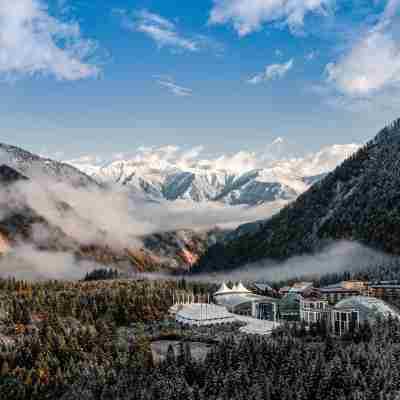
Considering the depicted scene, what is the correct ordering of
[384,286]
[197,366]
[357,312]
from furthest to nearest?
[384,286]
[357,312]
[197,366]

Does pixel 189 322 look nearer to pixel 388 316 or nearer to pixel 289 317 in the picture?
pixel 289 317

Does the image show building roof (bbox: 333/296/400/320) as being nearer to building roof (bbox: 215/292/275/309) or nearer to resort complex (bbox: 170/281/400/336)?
resort complex (bbox: 170/281/400/336)

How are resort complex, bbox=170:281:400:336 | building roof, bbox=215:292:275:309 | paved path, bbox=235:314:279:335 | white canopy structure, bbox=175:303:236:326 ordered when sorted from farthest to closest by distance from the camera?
building roof, bbox=215:292:275:309
white canopy structure, bbox=175:303:236:326
resort complex, bbox=170:281:400:336
paved path, bbox=235:314:279:335

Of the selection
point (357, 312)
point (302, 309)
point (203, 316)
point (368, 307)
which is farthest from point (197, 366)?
point (302, 309)

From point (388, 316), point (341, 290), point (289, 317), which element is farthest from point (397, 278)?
point (388, 316)

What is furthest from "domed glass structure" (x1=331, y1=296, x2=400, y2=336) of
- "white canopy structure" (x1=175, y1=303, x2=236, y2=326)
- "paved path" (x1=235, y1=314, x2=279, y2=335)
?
"white canopy structure" (x1=175, y1=303, x2=236, y2=326)

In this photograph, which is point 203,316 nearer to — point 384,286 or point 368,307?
point 368,307

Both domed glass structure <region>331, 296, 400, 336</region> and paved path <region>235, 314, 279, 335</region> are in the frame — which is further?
paved path <region>235, 314, 279, 335</region>

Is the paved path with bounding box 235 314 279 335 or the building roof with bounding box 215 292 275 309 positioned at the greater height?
the building roof with bounding box 215 292 275 309

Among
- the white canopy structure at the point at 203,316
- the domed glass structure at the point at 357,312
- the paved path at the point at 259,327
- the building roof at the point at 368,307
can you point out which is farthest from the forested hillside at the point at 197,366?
the domed glass structure at the point at 357,312

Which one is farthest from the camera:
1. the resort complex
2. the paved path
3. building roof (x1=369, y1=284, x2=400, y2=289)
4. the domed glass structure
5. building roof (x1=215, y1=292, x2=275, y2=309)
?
building roof (x1=215, y1=292, x2=275, y2=309)

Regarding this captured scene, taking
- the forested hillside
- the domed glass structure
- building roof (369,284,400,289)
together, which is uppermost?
building roof (369,284,400,289)
